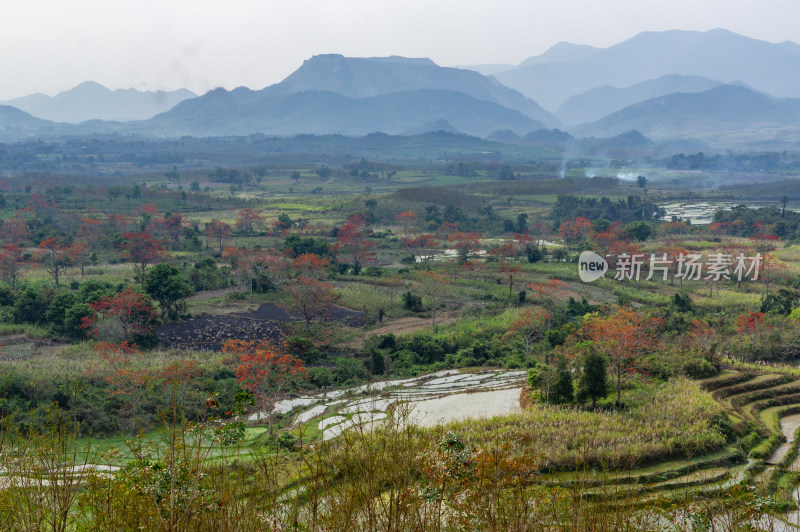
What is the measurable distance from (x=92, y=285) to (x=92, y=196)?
4247cm

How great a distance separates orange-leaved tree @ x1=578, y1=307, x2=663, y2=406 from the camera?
59.2 feet

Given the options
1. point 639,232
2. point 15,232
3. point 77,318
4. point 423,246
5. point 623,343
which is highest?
point 623,343

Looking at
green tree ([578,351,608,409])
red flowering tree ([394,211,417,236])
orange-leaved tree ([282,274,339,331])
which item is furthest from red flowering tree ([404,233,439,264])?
green tree ([578,351,608,409])

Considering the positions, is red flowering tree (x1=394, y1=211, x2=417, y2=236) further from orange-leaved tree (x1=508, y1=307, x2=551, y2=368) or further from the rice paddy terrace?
the rice paddy terrace

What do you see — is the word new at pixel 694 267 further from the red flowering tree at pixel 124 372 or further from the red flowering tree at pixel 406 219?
the red flowering tree at pixel 124 372

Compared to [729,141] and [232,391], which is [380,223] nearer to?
[232,391]

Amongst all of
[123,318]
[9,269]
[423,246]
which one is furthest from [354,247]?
[123,318]

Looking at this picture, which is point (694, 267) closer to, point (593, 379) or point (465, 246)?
point (465, 246)

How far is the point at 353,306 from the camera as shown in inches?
1270

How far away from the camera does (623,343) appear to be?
59.1 feet

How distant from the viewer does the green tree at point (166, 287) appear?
2803cm
